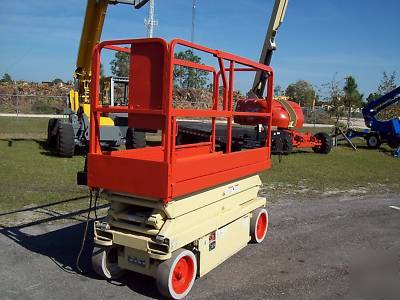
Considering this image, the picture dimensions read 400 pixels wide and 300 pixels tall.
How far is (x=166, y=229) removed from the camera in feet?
12.9

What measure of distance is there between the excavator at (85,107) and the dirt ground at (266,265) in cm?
591

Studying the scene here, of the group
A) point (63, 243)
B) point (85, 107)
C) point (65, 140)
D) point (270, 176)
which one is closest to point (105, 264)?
point (63, 243)

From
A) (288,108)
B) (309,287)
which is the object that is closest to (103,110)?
(309,287)

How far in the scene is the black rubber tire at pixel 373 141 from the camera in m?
19.3

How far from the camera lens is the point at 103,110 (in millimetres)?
4219

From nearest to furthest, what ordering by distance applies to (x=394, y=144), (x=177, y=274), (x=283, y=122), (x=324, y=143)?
(x=177, y=274)
(x=283, y=122)
(x=324, y=143)
(x=394, y=144)

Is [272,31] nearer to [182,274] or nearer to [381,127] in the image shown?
[381,127]

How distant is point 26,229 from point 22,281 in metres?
1.76

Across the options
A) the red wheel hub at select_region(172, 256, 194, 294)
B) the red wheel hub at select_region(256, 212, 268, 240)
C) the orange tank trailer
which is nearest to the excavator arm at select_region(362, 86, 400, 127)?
the orange tank trailer

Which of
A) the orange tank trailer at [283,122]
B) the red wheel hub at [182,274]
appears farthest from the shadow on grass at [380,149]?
the red wheel hub at [182,274]

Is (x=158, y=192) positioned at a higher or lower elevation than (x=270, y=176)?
higher

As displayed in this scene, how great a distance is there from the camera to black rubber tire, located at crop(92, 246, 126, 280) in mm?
4371

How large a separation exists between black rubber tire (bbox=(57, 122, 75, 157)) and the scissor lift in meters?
7.80

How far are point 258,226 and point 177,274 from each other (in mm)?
2083
